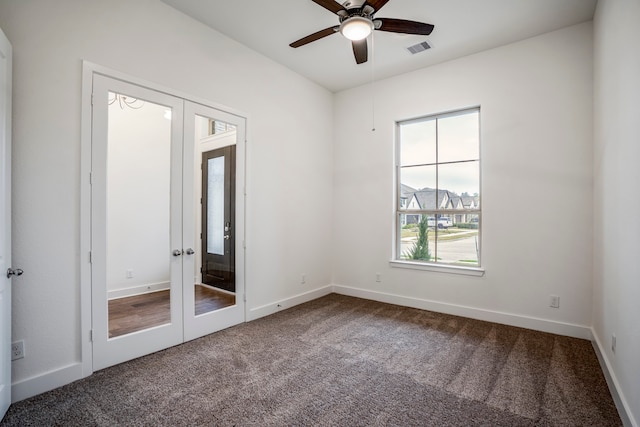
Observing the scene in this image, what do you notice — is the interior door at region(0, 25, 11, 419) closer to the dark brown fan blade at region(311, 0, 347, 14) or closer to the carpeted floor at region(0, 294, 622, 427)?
the carpeted floor at region(0, 294, 622, 427)

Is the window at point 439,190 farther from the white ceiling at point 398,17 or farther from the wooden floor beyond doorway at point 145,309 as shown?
the wooden floor beyond doorway at point 145,309

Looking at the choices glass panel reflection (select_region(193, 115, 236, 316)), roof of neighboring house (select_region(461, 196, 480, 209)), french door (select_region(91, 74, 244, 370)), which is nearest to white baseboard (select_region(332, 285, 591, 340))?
roof of neighboring house (select_region(461, 196, 480, 209))

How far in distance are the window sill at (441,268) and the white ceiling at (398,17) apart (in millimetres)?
2676

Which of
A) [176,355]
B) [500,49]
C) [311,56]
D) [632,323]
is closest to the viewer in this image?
[632,323]

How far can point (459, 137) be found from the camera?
4227 mm

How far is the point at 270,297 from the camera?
4184 millimetres

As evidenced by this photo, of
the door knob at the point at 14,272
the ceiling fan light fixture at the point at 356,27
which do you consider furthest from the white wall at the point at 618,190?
the door knob at the point at 14,272

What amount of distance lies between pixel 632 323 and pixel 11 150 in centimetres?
418

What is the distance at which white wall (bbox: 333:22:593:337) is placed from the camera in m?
3.37

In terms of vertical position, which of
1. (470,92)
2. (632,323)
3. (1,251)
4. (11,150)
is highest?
(470,92)

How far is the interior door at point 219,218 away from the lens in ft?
11.2

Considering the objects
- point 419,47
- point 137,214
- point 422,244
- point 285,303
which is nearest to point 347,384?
point 285,303

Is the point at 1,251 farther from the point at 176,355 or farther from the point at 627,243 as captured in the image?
the point at 627,243

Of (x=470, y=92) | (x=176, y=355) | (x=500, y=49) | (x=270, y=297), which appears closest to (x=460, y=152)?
(x=470, y=92)
